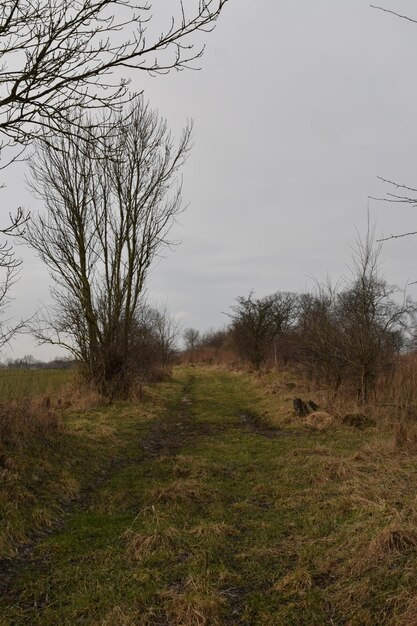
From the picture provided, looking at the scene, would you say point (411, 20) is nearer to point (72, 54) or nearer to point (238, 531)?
point (72, 54)

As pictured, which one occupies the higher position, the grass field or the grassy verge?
the grass field

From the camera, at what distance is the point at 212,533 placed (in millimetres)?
4621

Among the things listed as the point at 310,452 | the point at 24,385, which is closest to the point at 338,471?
the point at 310,452

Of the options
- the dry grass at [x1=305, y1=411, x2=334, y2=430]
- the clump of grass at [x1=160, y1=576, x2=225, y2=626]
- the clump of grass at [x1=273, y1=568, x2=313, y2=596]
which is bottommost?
the clump of grass at [x1=160, y1=576, x2=225, y2=626]

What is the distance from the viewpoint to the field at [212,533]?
335cm

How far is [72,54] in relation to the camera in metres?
3.79

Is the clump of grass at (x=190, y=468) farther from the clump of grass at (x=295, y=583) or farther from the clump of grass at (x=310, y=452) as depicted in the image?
the clump of grass at (x=295, y=583)

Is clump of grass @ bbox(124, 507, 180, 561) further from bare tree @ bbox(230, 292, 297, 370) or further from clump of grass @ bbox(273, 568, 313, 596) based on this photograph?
bare tree @ bbox(230, 292, 297, 370)

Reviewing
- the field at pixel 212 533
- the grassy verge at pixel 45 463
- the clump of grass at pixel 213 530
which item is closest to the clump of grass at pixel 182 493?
the field at pixel 212 533

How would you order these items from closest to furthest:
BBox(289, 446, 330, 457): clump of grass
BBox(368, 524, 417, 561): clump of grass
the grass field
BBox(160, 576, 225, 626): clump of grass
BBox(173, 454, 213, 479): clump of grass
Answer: BBox(160, 576, 225, 626): clump of grass < BBox(368, 524, 417, 561): clump of grass < BBox(173, 454, 213, 479): clump of grass < BBox(289, 446, 330, 457): clump of grass < the grass field

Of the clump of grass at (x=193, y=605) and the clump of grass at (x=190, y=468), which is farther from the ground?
the clump of grass at (x=190, y=468)

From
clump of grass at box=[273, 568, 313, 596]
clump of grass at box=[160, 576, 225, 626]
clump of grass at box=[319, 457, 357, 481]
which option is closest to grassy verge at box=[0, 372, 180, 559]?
clump of grass at box=[160, 576, 225, 626]

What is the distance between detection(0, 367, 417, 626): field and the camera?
3346mm

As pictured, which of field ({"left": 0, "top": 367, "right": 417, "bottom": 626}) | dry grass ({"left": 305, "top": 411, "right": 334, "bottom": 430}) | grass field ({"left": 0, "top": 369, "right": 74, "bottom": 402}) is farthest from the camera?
dry grass ({"left": 305, "top": 411, "right": 334, "bottom": 430})
